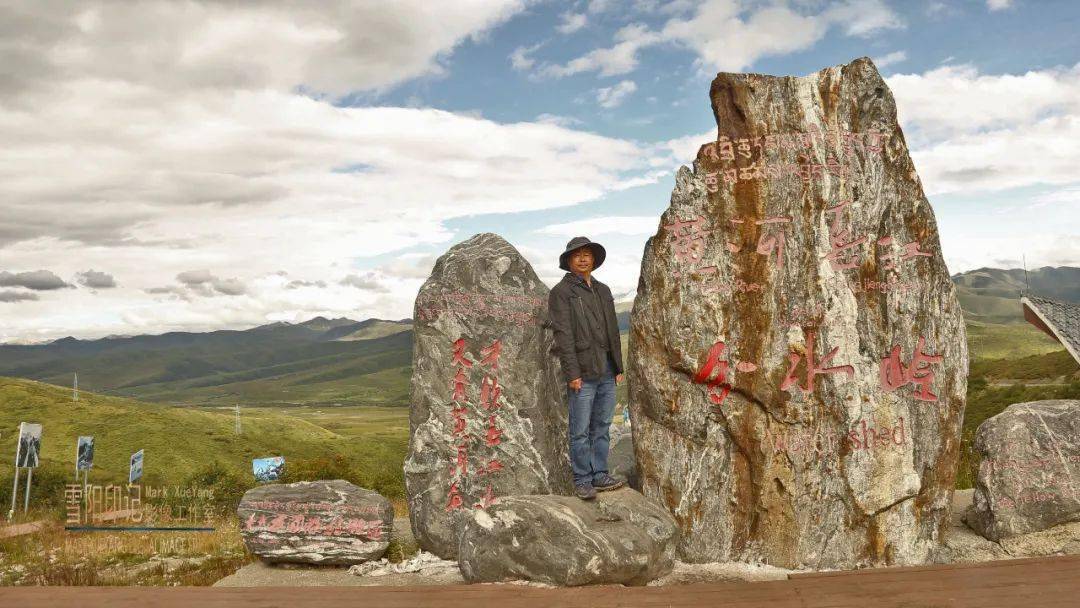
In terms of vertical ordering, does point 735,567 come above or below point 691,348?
below

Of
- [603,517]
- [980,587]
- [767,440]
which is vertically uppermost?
[980,587]

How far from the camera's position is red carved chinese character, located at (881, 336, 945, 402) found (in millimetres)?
9594

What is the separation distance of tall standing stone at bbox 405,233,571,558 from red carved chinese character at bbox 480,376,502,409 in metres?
0.01

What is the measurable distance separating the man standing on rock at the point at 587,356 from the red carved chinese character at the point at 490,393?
1.62 meters

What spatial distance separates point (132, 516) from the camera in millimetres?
20641

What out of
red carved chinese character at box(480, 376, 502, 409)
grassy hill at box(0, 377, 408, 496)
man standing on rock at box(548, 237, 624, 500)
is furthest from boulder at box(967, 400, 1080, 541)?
grassy hill at box(0, 377, 408, 496)

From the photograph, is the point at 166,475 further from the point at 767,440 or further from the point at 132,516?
the point at 767,440

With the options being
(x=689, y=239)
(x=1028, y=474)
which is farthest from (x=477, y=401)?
(x=1028, y=474)

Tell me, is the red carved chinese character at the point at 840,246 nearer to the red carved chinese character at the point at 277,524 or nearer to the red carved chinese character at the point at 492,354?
the red carved chinese character at the point at 492,354

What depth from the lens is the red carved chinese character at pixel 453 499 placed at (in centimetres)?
1082

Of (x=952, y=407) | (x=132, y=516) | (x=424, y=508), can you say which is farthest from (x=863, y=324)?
(x=132, y=516)

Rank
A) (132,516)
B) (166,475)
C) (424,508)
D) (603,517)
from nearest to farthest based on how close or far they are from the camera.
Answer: (603,517) < (424,508) < (132,516) < (166,475)

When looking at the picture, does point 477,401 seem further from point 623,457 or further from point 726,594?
point 726,594

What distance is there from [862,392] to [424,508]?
6.23 meters
